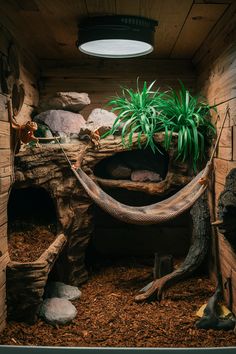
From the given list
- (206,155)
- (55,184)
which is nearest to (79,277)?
(55,184)

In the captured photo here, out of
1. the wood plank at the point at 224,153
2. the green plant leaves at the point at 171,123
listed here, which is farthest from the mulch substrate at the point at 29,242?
the wood plank at the point at 224,153

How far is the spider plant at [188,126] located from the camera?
9.86 ft

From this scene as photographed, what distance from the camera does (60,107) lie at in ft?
11.3

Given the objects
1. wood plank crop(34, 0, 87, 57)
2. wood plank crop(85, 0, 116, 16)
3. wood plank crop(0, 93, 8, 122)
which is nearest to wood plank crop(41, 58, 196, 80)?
wood plank crop(34, 0, 87, 57)

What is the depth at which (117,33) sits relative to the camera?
2.27 meters

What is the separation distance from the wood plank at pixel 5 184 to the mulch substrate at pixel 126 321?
33.9 inches

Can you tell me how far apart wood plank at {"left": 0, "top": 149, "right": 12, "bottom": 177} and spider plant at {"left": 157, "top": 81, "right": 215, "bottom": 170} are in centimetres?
127

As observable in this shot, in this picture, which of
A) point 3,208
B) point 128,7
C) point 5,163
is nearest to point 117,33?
point 128,7

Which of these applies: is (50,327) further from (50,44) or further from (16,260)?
(50,44)

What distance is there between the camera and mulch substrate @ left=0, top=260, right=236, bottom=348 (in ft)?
7.39

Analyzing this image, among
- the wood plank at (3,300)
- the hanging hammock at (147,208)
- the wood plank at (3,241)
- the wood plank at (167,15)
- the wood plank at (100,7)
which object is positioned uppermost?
the wood plank at (167,15)

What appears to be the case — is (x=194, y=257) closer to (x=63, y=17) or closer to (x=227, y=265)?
(x=227, y=265)

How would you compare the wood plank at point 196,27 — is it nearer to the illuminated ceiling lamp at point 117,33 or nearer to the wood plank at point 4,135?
the illuminated ceiling lamp at point 117,33

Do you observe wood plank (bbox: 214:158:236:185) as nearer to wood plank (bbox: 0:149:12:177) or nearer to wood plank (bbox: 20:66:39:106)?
wood plank (bbox: 0:149:12:177)
